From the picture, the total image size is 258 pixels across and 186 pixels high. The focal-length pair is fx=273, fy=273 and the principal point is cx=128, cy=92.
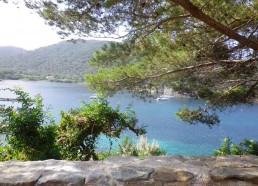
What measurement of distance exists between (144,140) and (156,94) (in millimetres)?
3205

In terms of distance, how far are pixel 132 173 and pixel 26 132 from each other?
2.49m

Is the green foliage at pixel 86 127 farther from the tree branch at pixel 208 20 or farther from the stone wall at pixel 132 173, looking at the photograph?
the stone wall at pixel 132 173

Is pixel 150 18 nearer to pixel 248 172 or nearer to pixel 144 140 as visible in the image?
pixel 248 172

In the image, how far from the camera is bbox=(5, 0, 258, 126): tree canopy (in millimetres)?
3473

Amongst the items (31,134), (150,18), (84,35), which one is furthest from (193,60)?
(31,134)

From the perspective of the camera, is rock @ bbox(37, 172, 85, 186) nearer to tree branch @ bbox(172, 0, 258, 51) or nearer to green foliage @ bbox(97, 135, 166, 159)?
tree branch @ bbox(172, 0, 258, 51)

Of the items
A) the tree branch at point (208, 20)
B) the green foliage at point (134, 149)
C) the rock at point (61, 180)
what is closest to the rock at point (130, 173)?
the rock at point (61, 180)

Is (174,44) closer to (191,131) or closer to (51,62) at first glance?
(191,131)

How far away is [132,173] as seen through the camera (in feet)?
5.77

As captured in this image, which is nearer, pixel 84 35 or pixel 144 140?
pixel 84 35

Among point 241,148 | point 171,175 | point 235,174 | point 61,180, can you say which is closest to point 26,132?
point 61,180

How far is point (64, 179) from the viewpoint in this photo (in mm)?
1659

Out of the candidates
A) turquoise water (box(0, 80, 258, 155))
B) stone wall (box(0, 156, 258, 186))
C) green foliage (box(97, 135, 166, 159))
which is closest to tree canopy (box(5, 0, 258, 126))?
stone wall (box(0, 156, 258, 186))

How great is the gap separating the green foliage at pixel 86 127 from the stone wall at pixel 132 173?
84.0 inches
